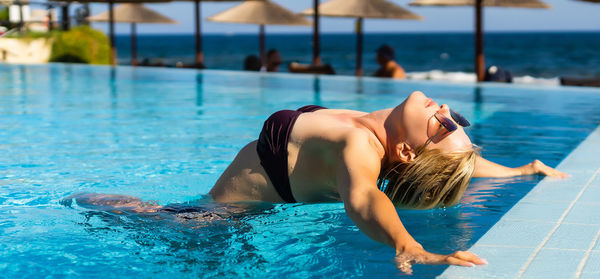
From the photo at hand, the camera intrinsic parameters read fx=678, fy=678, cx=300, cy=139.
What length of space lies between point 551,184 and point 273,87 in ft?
26.7

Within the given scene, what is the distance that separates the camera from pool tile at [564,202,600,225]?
299 centimetres

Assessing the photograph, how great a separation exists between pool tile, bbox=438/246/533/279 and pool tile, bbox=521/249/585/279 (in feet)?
0.14

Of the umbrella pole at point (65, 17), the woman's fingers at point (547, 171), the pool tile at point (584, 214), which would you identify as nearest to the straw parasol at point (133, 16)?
the umbrella pole at point (65, 17)

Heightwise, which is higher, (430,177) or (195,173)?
(430,177)

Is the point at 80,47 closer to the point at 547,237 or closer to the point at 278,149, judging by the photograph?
the point at 278,149

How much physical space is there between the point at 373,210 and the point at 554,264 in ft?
2.15

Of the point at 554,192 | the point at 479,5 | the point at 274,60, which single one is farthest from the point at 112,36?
the point at 554,192

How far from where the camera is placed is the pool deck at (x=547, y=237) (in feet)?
7.51

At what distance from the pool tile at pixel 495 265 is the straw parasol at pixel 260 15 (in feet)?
50.4

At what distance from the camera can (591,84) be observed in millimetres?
10969

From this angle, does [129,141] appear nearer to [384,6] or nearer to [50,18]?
[384,6]

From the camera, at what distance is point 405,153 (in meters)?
2.80

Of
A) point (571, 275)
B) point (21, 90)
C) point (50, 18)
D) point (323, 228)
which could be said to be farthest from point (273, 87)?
point (50, 18)

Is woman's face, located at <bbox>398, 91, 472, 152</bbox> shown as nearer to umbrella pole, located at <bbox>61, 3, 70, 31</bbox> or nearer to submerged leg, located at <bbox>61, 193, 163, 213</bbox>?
submerged leg, located at <bbox>61, 193, 163, 213</bbox>
